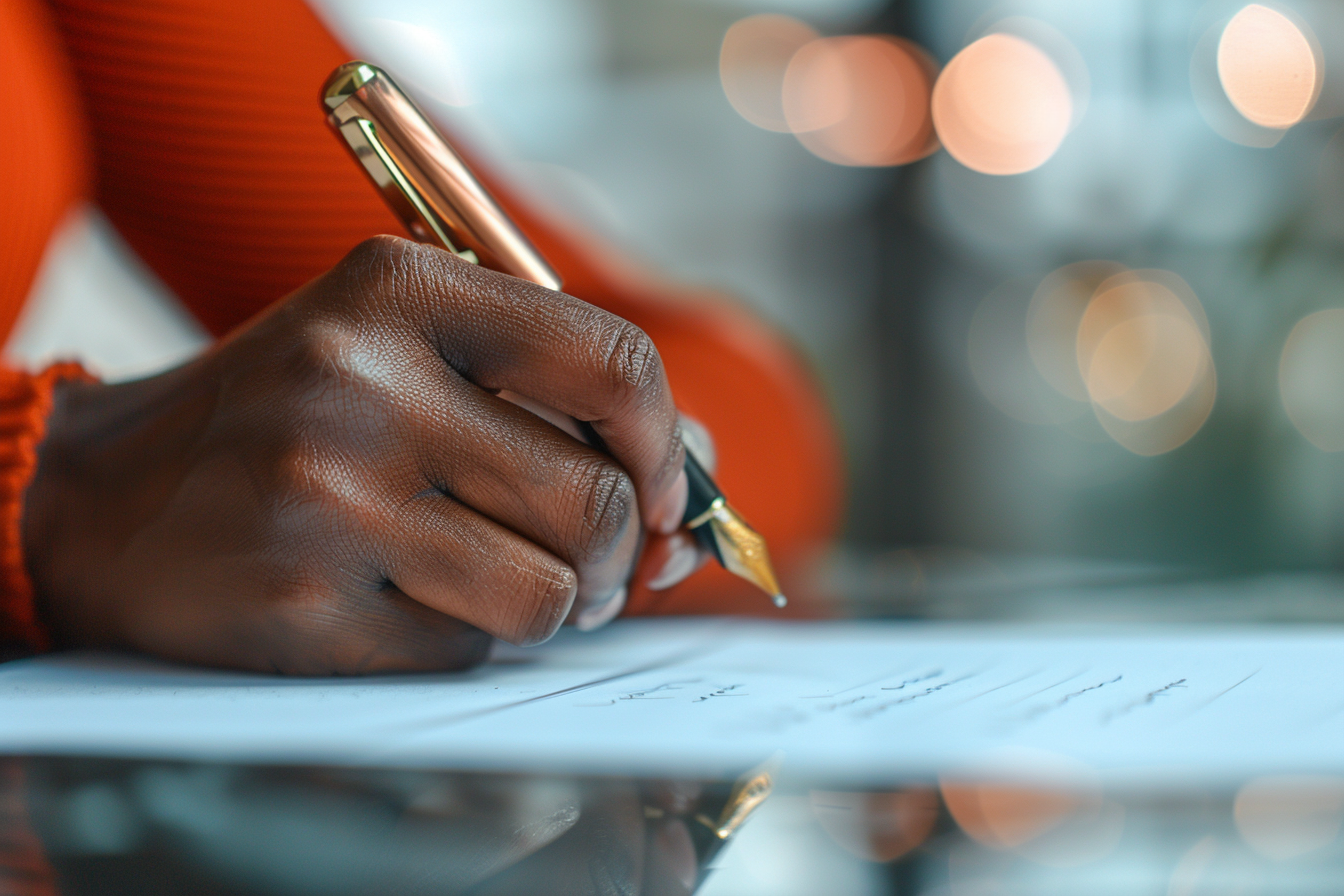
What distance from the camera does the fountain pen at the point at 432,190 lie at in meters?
0.27

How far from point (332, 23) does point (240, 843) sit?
0.58m

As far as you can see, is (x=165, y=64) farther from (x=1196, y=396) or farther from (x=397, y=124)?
(x=1196, y=396)

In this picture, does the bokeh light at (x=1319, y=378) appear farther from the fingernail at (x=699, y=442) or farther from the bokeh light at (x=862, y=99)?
the fingernail at (x=699, y=442)

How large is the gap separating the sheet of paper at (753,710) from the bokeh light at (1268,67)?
5.72ft

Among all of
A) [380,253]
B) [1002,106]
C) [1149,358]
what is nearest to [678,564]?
[380,253]

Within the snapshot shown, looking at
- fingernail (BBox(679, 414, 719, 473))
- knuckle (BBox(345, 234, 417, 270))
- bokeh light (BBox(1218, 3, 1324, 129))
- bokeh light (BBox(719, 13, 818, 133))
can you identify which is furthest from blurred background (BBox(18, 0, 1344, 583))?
knuckle (BBox(345, 234, 417, 270))

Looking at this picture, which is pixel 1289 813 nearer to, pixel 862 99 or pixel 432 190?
pixel 432 190

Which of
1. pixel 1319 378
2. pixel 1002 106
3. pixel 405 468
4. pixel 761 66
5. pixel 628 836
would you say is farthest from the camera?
pixel 761 66

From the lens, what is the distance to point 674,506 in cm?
28

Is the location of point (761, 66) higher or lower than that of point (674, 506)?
lower

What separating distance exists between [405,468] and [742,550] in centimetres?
11

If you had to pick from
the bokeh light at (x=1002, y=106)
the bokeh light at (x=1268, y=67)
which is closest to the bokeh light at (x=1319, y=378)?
the bokeh light at (x=1268, y=67)

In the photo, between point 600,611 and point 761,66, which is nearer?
point 600,611

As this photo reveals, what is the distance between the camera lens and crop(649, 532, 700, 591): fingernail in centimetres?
30
